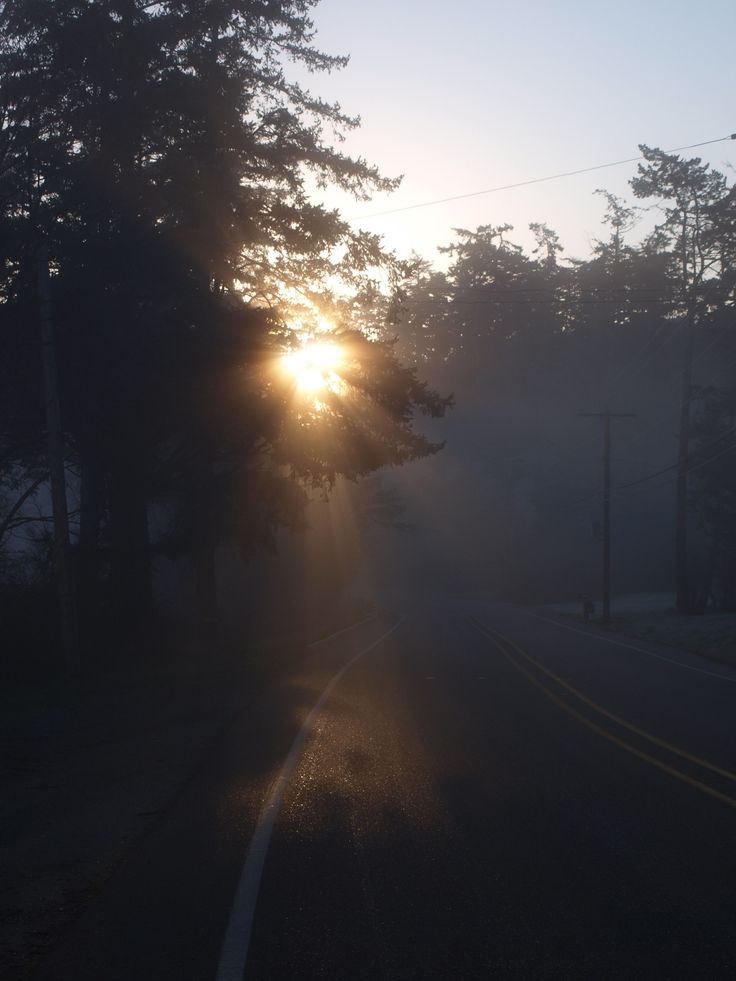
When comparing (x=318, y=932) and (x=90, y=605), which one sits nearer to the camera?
(x=318, y=932)

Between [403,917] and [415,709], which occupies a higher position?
[403,917]

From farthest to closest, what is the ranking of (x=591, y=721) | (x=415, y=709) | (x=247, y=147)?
(x=247, y=147), (x=415, y=709), (x=591, y=721)

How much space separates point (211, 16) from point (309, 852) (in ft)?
75.3

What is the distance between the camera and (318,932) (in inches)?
Answer: 251

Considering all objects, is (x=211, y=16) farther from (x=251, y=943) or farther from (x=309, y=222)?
(x=251, y=943)

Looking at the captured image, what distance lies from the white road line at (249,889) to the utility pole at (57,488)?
7959 millimetres

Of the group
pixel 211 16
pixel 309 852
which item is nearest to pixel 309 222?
pixel 211 16

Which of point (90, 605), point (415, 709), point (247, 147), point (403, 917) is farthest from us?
point (247, 147)

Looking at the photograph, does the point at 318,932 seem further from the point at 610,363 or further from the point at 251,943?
the point at 610,363

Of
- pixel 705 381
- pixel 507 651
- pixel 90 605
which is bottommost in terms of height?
pixel 507 651

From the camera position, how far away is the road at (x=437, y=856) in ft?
19.7

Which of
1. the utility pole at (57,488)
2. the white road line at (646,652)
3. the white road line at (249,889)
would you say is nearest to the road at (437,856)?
the white road line at (249,889)

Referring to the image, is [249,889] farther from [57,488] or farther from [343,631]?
[343,631]

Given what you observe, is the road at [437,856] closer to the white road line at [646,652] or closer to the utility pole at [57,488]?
the utility pole at [57,488]
